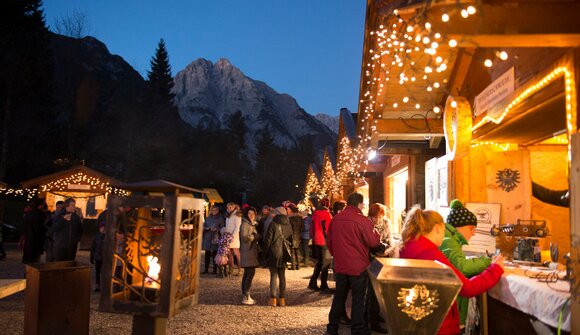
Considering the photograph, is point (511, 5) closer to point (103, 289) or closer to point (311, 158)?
point (103, 289)

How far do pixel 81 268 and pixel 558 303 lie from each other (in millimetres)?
4370

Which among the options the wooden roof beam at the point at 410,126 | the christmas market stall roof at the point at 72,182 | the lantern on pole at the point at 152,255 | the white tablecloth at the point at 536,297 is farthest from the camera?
the christmas market stall roof at the point at 72,182

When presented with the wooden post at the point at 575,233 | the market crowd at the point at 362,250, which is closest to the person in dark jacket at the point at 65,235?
the market crowd at the point at 362,250

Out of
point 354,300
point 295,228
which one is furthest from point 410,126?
point 295,228

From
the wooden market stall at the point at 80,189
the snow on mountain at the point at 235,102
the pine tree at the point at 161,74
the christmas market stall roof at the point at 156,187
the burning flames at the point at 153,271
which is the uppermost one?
the snow on mountain at the point at 235,102

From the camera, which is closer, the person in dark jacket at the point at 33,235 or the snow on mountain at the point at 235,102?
the person in dark jacket at the point at 33,235

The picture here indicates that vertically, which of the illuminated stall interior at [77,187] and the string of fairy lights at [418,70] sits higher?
the string of fairy lights at [418,70]

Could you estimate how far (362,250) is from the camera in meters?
6.21

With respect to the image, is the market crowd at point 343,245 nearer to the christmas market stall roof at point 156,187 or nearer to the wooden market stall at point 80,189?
the christmas market stall roof at point 156,187

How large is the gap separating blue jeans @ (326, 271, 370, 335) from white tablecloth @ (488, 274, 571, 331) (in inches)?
83.0

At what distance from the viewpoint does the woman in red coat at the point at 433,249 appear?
3551 mm

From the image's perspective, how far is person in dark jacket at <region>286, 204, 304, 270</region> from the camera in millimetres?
13941

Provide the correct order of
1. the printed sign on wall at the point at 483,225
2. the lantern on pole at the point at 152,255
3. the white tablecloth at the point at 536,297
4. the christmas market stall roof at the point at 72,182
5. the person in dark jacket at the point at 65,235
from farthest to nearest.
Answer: the christmas market stall roof at the point at 72,182 < the person in dark jacket at the point at 65,235 < the printed sign on wall at the point at 483,225 < the white tablecloth at the point at 536,297 < the lantern on pole at the point at 152,255

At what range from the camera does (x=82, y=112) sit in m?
49.5
